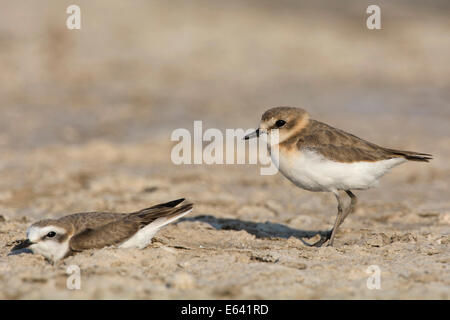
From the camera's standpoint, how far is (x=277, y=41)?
2158cm

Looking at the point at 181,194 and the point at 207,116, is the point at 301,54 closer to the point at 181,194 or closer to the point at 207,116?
the point at 207,116

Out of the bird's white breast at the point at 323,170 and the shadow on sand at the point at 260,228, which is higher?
the bird's white breast at the point at 323,170

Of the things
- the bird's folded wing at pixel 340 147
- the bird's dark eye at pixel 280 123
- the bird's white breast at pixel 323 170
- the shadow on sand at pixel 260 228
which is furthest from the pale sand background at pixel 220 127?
the bird's dark eye at pixel 280 123

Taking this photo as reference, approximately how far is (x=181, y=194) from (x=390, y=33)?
1618 cm

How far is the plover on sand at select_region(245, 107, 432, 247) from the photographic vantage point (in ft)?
21.0

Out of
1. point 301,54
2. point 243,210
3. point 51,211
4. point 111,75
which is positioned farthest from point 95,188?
point 301,54

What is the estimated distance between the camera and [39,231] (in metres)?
5.64

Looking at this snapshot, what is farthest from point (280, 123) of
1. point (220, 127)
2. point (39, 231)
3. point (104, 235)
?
point (220, 127)

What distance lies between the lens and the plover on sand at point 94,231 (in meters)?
5.64

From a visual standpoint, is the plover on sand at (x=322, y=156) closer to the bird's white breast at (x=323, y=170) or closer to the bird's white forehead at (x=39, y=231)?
the bird's white breast at (x=323, y=170)

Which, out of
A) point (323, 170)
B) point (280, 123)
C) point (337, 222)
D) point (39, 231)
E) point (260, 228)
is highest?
point (280, 123)

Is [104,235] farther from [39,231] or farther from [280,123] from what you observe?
[280,123]

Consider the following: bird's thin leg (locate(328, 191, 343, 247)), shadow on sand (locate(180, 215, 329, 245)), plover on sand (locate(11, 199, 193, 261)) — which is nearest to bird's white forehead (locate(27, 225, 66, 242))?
plover on sand (locate(11, 199, 193, 261))

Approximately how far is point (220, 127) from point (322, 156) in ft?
22.0
